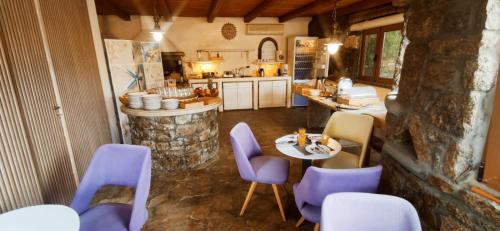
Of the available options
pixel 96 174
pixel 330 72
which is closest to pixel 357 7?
pixel 330 72

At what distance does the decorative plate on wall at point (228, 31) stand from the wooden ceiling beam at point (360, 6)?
2.78 metres

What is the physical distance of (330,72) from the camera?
6.37 m

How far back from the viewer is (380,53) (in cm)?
473

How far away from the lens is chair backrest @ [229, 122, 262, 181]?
210 centimetres

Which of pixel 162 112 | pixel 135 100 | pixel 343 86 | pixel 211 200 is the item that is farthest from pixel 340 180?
pixel 135 100

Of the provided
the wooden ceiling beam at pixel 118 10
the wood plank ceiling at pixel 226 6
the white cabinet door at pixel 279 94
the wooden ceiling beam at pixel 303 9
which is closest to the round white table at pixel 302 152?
the wooden ceiling beam at pixel 303 9

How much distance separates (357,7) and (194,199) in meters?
4.72

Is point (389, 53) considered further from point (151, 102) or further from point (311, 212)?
point (151, 102)

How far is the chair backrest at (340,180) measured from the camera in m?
1.48

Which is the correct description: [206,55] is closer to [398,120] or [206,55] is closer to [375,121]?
[375,121]

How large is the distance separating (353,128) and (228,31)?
5.18 meters

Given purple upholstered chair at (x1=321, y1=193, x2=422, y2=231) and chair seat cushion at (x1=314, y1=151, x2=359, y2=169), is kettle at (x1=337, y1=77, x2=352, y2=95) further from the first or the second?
purple upholstered chair at (x1=321, y1=193, x2=422, y2=231)

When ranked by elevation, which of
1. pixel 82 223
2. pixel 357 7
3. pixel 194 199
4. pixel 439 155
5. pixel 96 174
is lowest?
pixel 194 199

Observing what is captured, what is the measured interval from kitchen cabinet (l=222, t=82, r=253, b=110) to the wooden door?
4.29m
